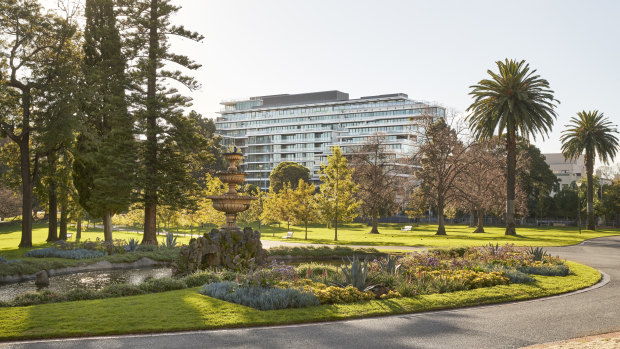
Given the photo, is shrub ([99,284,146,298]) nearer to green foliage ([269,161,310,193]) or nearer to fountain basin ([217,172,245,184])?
fountain basin ([217,172,245,184])

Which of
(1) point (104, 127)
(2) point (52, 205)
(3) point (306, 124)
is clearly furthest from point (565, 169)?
(2) point (52, 205)

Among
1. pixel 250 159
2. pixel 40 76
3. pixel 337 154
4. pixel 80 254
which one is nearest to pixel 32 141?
pixel 40 76

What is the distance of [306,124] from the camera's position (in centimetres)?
15262

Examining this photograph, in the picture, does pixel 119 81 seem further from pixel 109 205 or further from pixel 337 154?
pixel 337 154

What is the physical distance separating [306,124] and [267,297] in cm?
14154

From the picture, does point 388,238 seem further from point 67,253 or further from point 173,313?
point 173,313

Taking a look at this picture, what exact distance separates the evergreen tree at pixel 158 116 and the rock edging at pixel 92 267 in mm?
7749

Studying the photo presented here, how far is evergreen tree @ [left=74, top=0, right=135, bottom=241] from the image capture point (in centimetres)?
2970

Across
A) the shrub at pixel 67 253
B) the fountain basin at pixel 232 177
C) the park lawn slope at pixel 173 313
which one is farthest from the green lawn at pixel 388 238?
the park lawn slope at pixel 173 313

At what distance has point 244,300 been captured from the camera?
1239cm

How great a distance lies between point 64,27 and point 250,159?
131 m

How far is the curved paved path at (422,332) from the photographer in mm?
9234

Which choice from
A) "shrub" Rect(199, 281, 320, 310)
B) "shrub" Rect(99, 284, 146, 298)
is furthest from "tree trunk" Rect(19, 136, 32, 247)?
"shrub" Rect(199, 281, 320, 310)

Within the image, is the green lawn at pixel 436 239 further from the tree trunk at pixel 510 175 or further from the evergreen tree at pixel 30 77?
the evergreen tree at pixel 30 77
